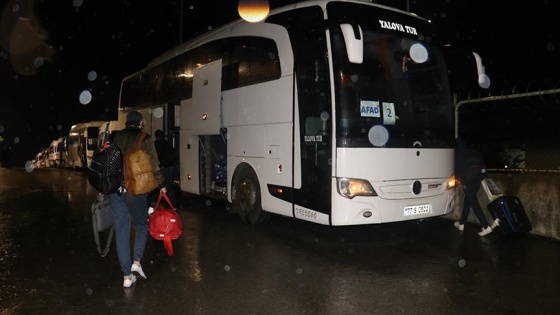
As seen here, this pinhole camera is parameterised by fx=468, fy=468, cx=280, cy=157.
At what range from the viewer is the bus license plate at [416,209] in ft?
22.5

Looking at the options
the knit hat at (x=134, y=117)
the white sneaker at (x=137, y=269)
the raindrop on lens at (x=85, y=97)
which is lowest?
the white sneaker at (x=137, y=269)

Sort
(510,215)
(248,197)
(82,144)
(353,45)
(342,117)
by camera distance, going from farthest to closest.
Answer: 1. (82,144)
2. (248,197)
3. (510,215)
4. (342,117)
5. (353,45)

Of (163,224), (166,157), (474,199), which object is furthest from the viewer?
(166,157)

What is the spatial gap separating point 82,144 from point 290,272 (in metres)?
27.1

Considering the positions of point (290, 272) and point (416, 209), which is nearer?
point (290, 272)

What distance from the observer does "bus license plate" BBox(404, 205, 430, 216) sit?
6.86 m

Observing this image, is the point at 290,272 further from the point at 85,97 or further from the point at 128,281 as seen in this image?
the point at 85,97

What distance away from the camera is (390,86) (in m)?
6.71

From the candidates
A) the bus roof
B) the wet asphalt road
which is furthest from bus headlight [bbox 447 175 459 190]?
the bus roof

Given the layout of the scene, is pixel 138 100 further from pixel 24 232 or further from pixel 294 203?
pixel 294 203

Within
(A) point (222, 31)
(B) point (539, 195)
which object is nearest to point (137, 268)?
(A) point (222, 31)

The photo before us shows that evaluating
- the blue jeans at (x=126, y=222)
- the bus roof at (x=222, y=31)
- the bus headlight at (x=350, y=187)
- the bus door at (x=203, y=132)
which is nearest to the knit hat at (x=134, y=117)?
the blue jeans at (x=126, y=222)

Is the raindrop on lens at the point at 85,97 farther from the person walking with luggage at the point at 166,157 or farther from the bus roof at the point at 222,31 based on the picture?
the person walking with luggage at the point at 166,157

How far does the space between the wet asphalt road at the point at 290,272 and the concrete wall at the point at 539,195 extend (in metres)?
0.24
